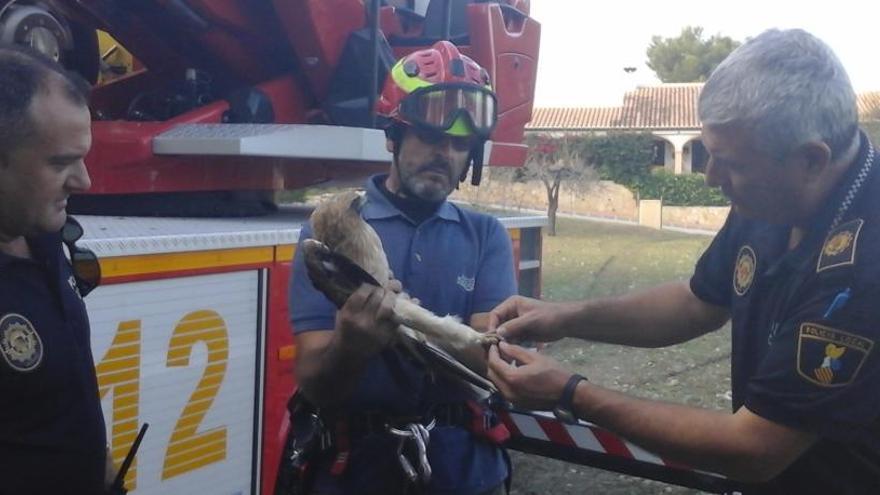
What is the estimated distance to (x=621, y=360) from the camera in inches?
346

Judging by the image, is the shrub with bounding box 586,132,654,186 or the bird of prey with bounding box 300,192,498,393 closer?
the bird of prey with bounding box 300,192,498,393

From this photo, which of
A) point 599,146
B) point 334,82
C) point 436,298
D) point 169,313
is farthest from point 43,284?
point 599,146

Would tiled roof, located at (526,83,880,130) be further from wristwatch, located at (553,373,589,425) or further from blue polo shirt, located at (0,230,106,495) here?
blue polo shirt, located at (0,230,106,495)

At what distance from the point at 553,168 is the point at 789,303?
23.7 m

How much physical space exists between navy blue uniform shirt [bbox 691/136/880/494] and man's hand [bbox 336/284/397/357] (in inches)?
31.9

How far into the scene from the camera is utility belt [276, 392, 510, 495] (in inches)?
98.2

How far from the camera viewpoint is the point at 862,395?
1.92 m

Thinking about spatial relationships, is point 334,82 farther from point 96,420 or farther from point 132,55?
point 96,420

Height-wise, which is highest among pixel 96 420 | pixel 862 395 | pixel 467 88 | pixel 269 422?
pixel 467 88

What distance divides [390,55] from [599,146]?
2889cm

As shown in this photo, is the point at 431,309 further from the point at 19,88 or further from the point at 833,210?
the point at 19,88

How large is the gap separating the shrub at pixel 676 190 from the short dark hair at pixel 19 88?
3013 cm

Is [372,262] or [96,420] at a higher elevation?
[372,262]

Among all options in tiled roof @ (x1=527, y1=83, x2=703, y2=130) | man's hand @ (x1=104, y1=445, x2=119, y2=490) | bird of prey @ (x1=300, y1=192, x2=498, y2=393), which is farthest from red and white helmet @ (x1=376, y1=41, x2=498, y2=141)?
tiled roof @ (x1=527, y1=83, x2=703, y2=130)
